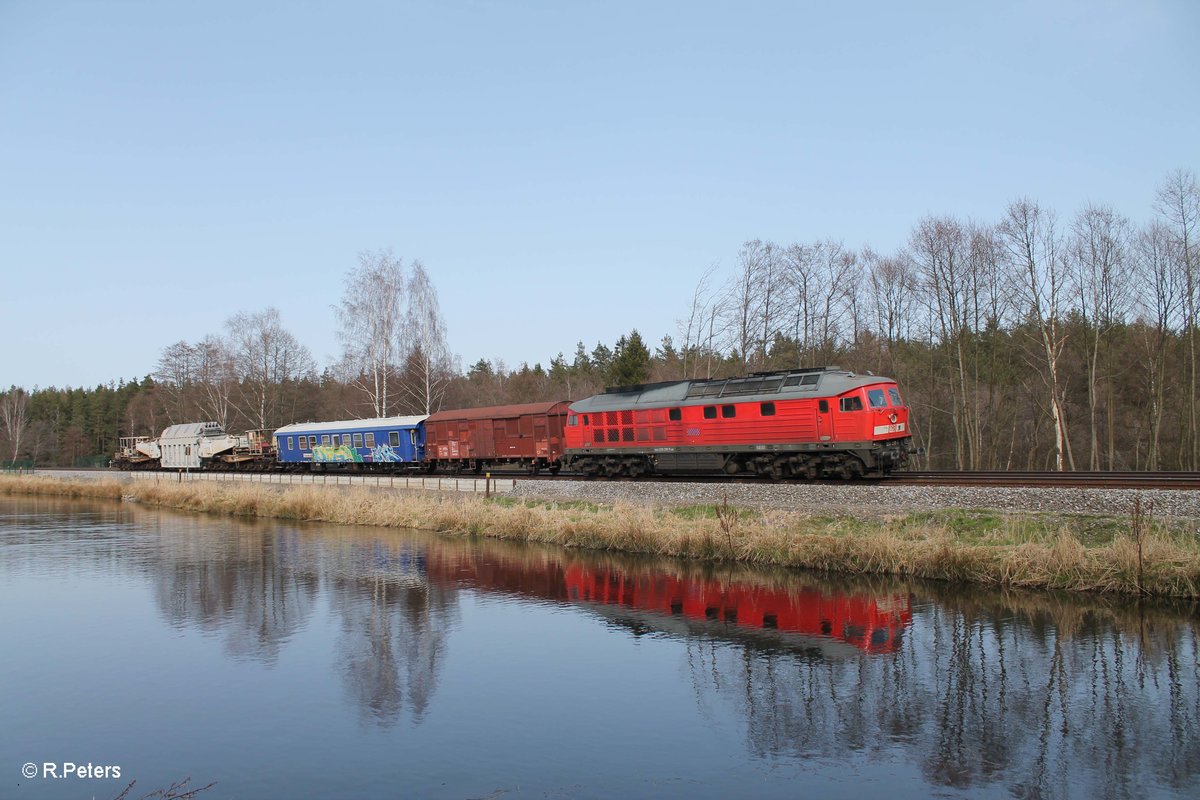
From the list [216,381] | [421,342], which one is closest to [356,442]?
[421,342]

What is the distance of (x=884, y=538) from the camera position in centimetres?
1858

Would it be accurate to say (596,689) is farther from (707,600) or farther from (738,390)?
(738,390)

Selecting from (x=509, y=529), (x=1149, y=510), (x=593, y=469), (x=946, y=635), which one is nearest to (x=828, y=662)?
(x=946, y=635)

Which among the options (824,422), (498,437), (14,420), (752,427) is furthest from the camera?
(14,420)

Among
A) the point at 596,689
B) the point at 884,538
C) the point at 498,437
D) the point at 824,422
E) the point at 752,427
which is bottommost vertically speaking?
the point at 596,689

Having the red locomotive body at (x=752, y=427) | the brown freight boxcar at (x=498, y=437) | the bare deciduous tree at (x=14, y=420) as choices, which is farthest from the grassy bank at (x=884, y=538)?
the bare deciduous tree at (x=14, y=420)

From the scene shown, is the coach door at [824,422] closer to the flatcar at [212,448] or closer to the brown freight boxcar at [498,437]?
the brown freight boxcar at [498,437]

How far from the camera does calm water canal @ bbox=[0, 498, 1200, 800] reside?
925 centimetres

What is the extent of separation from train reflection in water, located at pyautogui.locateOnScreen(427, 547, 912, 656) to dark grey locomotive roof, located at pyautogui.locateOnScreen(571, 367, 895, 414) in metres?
7.49

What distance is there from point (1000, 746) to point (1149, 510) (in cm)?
1011

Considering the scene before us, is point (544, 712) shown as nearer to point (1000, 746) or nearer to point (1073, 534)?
point (1000, 746)

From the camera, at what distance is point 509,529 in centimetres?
2598

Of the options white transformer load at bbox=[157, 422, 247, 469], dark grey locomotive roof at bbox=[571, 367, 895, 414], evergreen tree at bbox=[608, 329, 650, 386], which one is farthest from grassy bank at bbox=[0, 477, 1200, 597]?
evergreen tree at bbox=[608, 329, 650, 386]

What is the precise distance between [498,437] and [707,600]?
20842 millimetres
